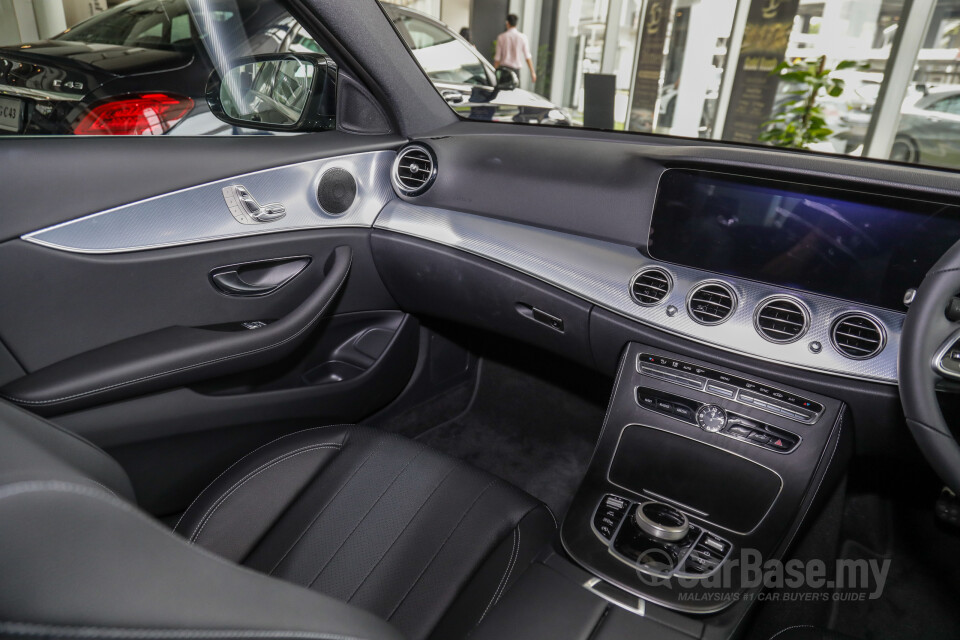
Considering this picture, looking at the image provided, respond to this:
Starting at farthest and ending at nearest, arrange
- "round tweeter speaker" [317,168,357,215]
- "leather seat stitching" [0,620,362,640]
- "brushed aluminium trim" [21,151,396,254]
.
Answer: "round tweeter speaker" [317,168,357,215] < "brushed aluminium trim" [21,151,396,254] < "leather seat stitching" [0,620,362,640]

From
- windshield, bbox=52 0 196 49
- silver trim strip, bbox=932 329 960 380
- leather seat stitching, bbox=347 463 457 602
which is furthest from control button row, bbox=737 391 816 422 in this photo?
windshield, bbox=52 0 196 49

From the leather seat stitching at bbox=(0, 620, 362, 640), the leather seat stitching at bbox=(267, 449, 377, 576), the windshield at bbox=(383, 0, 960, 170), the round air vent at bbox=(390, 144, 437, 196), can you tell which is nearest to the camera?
the leather seat stitching at bbox=(0, 620, 362, 640)

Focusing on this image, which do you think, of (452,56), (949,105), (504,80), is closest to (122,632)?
(504,80)

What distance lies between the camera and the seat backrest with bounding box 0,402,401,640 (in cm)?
38

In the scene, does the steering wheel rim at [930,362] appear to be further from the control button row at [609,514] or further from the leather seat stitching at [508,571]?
the leather seat stitching at [508,571]

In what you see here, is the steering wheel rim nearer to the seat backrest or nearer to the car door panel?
the seat backrest

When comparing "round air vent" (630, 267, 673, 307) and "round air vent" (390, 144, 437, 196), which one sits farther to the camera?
"round air vent" (390, 144, 437, 196)

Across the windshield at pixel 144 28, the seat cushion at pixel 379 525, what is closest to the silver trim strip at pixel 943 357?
the seat cushion at pixel 379 525

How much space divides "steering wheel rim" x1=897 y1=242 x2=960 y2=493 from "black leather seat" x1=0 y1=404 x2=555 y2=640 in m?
0.70

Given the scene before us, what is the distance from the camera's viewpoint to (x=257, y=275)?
5.54ft

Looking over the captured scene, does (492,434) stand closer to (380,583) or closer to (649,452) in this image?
(649,452)

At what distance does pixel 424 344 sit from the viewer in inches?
85.4

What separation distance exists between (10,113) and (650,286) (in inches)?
57.3

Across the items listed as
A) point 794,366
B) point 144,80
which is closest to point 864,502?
point 794,366
